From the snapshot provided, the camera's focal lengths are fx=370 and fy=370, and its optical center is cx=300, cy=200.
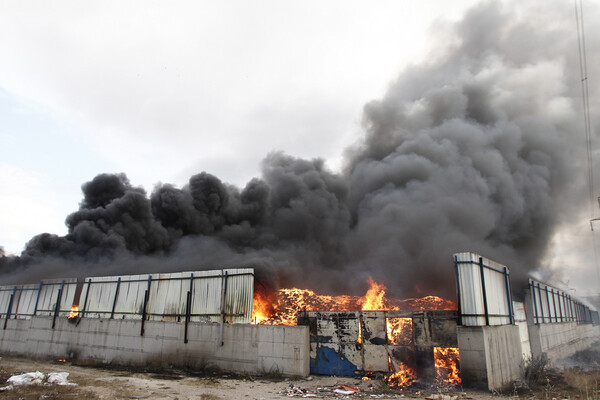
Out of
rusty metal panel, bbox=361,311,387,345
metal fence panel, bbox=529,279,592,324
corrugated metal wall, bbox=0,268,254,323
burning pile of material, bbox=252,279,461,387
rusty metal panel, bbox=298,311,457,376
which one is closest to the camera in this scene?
burning pile of material, bbox=252,279,461,387

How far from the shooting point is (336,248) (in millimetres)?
31969

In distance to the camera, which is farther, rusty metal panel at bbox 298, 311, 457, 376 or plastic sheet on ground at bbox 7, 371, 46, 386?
rusty metal panel at bbox 298, 311, 457, 376

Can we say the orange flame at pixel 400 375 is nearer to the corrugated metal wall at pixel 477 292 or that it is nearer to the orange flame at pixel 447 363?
the orange flame at pixel 447 363

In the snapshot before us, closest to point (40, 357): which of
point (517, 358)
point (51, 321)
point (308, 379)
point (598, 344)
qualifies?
point (51, 321)

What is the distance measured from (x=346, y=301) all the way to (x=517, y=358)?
818 centimetres

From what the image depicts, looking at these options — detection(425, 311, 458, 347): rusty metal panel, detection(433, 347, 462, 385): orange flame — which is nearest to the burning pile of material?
detection(433, 347, 462, 385): orange flame

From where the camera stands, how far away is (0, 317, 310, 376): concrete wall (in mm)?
12125

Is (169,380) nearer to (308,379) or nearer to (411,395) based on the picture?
(308,379)

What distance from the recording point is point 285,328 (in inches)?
483

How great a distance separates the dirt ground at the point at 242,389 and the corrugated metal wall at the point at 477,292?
192 centimetres

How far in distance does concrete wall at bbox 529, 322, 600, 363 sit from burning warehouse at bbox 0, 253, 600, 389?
0.10 m

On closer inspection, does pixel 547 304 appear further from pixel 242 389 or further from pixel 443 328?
pixel 242 389

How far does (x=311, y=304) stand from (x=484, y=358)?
9.28 m

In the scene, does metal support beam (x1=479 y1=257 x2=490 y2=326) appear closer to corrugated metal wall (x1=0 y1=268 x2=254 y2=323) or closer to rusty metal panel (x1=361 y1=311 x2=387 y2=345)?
rusty metal panel (x1=361 y1=311 x2=387 y2=345)
